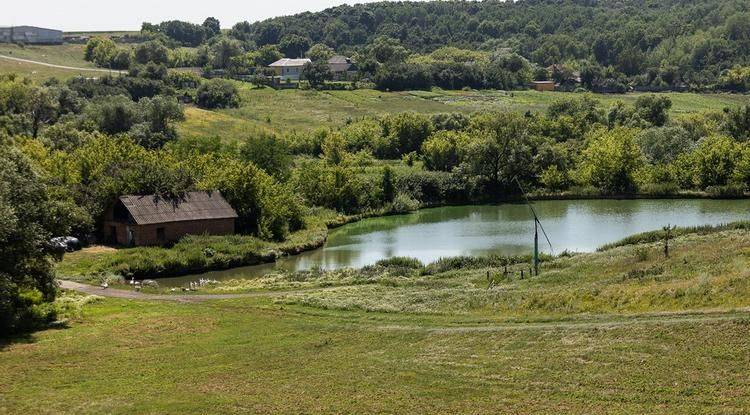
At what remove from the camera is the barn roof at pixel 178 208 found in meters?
61.2

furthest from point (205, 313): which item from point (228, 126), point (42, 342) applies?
point (228, 126)

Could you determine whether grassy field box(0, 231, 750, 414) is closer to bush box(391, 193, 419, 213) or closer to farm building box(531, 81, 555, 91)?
bush box(391, 193, 419, 213)

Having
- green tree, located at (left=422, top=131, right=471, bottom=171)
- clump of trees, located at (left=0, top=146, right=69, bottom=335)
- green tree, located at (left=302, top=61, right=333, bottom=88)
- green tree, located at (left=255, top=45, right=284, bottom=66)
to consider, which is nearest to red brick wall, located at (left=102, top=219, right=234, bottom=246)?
clump of trees, located at (left=0, top=146, right=69, bottom=335)

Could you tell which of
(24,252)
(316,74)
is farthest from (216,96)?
(24,252)

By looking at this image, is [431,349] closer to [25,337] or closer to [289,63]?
[25,337]

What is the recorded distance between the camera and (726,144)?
280ft

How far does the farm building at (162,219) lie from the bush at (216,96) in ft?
201

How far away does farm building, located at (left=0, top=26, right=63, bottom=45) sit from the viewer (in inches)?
6339

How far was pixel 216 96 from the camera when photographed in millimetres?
124812

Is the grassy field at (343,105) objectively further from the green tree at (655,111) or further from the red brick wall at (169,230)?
the red brick wall at (169,230)

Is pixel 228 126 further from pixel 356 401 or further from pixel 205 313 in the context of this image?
pixel 356 401

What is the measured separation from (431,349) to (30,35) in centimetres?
15046

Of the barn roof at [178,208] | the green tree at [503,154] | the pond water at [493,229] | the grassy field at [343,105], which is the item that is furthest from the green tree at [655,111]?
the barn roof at [178,208]

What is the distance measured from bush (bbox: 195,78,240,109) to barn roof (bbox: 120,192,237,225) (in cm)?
6047
